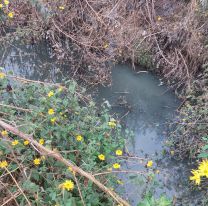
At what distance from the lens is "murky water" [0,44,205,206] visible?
2951mm

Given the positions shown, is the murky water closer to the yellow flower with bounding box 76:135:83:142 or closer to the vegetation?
the vegetation

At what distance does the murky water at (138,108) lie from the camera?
9.68ft

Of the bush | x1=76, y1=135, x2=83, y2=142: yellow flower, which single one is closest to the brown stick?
the bush

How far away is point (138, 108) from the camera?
3797 mm

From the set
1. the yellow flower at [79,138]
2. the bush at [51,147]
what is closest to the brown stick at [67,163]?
the bush at [51,147]

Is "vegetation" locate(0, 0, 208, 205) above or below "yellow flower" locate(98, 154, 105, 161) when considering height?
above

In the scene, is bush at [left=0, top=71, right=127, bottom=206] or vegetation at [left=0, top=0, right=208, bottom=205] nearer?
bush at [left=0, top=71, right=127, bottom=206]

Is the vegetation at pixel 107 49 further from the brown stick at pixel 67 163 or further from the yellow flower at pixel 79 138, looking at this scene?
the brown stick at pixel 67 163

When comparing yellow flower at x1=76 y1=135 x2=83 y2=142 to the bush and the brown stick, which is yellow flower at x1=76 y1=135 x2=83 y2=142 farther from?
the brown stick

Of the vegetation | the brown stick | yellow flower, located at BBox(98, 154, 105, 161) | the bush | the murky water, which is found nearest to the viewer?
the brown stick

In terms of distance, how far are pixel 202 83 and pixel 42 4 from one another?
221 centimetres

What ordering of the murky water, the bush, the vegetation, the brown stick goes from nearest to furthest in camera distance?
the brown stick < the bush < the vegetation < the murky water

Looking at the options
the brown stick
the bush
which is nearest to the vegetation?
the bush

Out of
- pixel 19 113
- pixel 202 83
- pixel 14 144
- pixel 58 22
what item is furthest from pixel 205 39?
pixel 14 144
